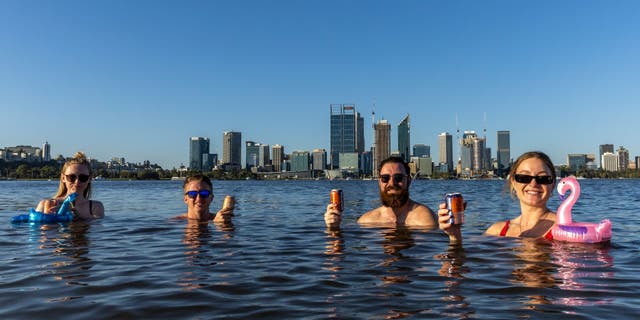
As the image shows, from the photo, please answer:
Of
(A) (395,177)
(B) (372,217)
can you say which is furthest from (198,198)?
(A) (395,177)

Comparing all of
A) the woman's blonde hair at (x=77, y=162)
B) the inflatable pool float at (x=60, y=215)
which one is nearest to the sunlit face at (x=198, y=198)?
the woman's blonde hair at (x=77, y=162)

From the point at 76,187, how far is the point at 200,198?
300 cm

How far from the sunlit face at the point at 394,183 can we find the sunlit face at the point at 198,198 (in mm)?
3941

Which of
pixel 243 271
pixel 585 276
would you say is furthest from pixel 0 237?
pixel 585 276

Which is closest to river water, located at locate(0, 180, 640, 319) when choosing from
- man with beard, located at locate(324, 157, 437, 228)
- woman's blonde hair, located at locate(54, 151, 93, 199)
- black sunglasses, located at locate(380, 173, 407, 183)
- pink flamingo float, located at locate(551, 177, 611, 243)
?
pink flamingo float, located at locate(551, 177, 611, 243)

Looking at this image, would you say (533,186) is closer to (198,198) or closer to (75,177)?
(198,198)

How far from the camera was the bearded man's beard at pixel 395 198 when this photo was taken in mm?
9297

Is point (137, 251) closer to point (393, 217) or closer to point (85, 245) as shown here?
point (85, 245)

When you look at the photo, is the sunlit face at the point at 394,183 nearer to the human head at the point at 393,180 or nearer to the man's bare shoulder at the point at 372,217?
the human head at the point at 393,180

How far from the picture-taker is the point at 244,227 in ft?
36.9

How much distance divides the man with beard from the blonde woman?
591cm

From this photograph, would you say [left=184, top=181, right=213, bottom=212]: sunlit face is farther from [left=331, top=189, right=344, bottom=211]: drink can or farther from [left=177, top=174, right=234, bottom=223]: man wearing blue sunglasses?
[left=331, top=189, right=344, bottom=211]: drink can

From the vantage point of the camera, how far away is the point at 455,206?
5.19 metres

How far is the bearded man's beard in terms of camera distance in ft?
30.5
